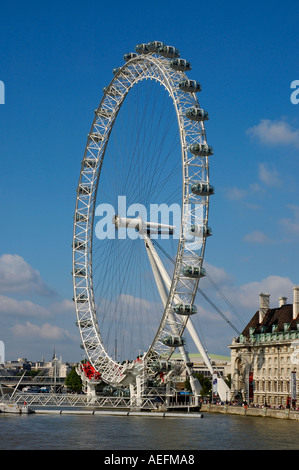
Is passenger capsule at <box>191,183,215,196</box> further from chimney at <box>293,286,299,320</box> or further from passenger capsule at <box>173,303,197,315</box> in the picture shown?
chimney at <box>293,286,299,320</box>

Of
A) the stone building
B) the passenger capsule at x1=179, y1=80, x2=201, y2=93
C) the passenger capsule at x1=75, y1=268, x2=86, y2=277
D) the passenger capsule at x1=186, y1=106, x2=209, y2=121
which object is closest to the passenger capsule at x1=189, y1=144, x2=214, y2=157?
the passenger capsule at x1=186, y1=106, x2=209, y2=121

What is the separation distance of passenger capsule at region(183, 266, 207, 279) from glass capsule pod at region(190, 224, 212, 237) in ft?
10.4

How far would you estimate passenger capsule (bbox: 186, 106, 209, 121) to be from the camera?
251 ft

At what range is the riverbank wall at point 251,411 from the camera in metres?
71.6

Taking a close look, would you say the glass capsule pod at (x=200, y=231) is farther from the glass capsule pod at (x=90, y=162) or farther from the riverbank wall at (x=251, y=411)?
the glass capsule pod at (x=90, y=162)

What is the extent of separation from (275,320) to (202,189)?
25.2 meters

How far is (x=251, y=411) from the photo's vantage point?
79.8 metres

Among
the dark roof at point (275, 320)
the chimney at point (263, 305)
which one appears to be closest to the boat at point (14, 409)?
the dark roof at point (275, 320)

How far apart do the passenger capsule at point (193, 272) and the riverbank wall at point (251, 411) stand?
45.7 ft

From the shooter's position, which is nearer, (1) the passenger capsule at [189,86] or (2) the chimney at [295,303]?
(1) the passenger capsule at [189,86]

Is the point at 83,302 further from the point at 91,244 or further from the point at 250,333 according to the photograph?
the point at 250,333

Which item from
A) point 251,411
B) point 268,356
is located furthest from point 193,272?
point 268,356
